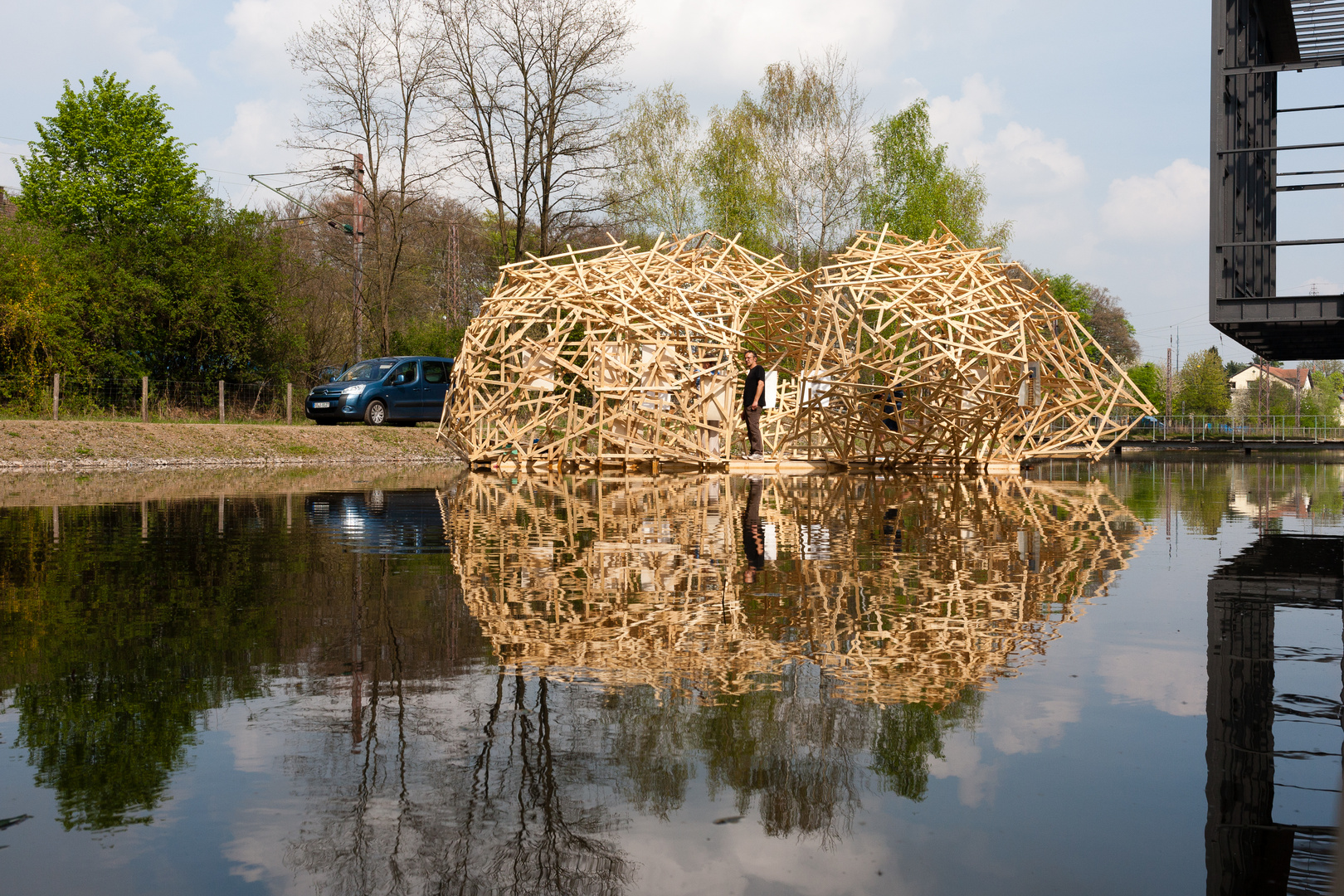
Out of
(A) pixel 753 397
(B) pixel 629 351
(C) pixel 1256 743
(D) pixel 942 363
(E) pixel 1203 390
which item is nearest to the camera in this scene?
(C) pixel 1256 743

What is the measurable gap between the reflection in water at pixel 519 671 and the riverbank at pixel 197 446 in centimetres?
1379

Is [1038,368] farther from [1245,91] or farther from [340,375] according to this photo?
[340,375]

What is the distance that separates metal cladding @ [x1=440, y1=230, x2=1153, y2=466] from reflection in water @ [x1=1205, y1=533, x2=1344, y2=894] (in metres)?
8.84

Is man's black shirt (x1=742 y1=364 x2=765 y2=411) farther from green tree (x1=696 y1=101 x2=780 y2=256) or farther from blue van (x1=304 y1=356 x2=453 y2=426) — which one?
green tree (x1=696 y1=101 x2=780 y2=256)

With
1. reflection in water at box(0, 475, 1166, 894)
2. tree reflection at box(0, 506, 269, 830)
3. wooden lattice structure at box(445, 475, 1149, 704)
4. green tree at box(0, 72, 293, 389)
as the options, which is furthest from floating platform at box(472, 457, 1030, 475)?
green tree at box(0, 72, 293, 389)

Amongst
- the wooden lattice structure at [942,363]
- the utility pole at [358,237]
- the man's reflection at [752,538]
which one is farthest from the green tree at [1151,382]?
the man's reflection at [752,538]

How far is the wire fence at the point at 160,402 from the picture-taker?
24422 millimetres

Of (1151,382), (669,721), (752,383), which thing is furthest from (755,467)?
(1151,382)

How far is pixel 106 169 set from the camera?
32.8m

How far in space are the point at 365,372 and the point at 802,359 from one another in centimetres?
1459

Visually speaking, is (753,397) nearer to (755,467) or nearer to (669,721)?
(755,467)

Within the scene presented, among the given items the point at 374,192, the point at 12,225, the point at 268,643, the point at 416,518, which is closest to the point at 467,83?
the point at 374,192

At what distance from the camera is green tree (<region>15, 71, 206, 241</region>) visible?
32.0m

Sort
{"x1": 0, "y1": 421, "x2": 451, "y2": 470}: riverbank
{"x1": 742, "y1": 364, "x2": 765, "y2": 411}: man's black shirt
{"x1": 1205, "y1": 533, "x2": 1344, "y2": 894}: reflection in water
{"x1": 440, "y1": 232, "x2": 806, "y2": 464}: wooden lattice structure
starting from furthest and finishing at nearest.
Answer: {"x1": 0, "y1": 421, "x2": 451, "y2": 470}: riverbank, {"x1": 742, "y1": 364, "x2": 765, "y2": 411}: man's black shirt, {"x1": 440, "y1": 232, "x2": 806, "y2": 464}: wooden lattice structure, {"x1": 1205, "y1": 533, "x2": 1344, "y2": 894}: reflection in water
